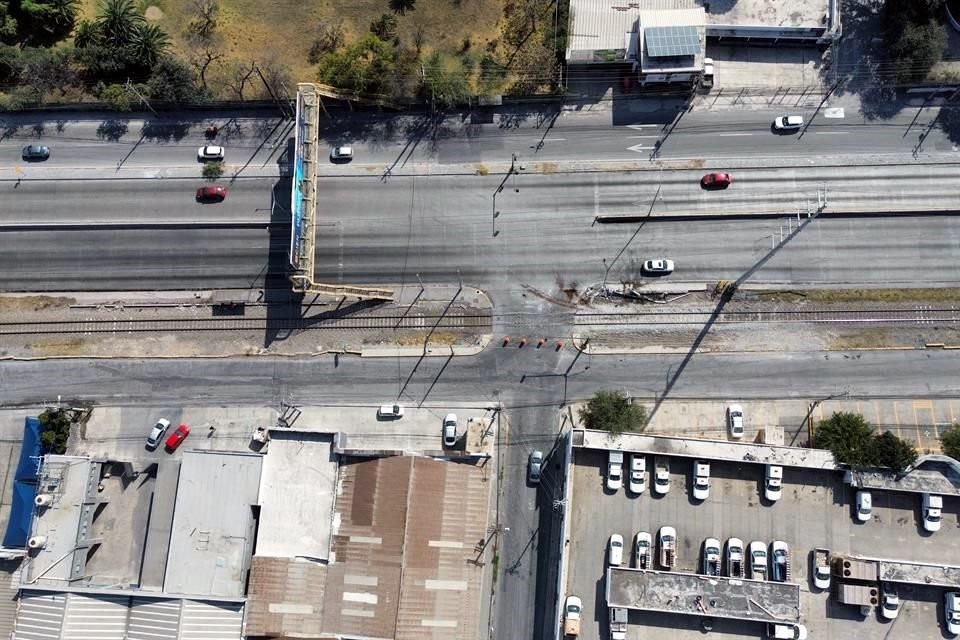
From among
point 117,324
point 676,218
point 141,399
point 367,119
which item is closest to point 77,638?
point 141,399

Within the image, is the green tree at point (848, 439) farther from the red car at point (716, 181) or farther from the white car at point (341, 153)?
the white car at point (341, 153)

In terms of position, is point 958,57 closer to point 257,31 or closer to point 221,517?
point 257,31

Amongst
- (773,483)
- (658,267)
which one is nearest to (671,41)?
(658,267)

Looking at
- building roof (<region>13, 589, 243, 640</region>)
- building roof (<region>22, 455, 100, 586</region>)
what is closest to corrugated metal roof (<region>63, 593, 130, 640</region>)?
building roof (<region>13, 589, 243, 640</region>)

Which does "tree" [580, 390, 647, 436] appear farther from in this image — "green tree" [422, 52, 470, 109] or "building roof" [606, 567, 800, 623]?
"green tree" [422, 52, 470, 109]

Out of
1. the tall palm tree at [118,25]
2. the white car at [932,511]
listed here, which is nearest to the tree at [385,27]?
the tall palm tree at [118,25]
